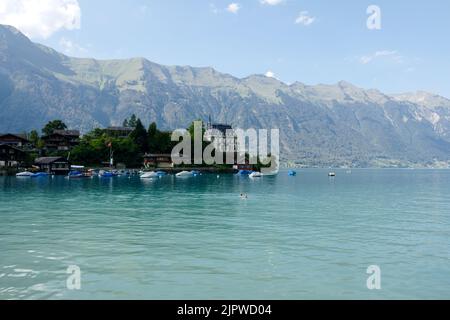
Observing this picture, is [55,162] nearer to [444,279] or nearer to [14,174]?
[14,174]

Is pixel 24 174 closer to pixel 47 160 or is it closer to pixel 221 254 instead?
pixel 47 160

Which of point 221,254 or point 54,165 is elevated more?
point 54,165

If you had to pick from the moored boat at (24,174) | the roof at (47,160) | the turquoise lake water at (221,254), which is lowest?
the turquoise lake water at (221,254)

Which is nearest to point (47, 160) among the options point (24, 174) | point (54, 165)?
point (54, 165)

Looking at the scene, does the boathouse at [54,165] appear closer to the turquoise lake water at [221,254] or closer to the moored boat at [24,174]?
the moored boat at [24,174]

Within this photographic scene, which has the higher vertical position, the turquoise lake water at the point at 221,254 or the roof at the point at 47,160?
the roof at the point at 47,160

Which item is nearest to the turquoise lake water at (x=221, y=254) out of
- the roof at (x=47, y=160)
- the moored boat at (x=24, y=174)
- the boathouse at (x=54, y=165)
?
the moored boat at (x=24, y=174)

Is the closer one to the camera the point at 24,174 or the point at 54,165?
the point at 24,174

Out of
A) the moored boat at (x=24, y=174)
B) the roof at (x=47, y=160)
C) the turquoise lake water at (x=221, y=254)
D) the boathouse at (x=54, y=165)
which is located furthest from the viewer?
the roof at (x=47, y=160)

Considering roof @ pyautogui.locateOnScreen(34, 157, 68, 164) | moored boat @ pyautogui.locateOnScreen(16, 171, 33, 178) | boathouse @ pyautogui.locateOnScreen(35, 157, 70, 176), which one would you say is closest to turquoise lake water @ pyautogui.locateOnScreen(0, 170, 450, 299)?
moored boat @ pyautogui.locateOnScreen(16, 171, 33, 178)

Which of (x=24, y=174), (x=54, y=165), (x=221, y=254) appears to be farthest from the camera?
(x=54, y=165)
